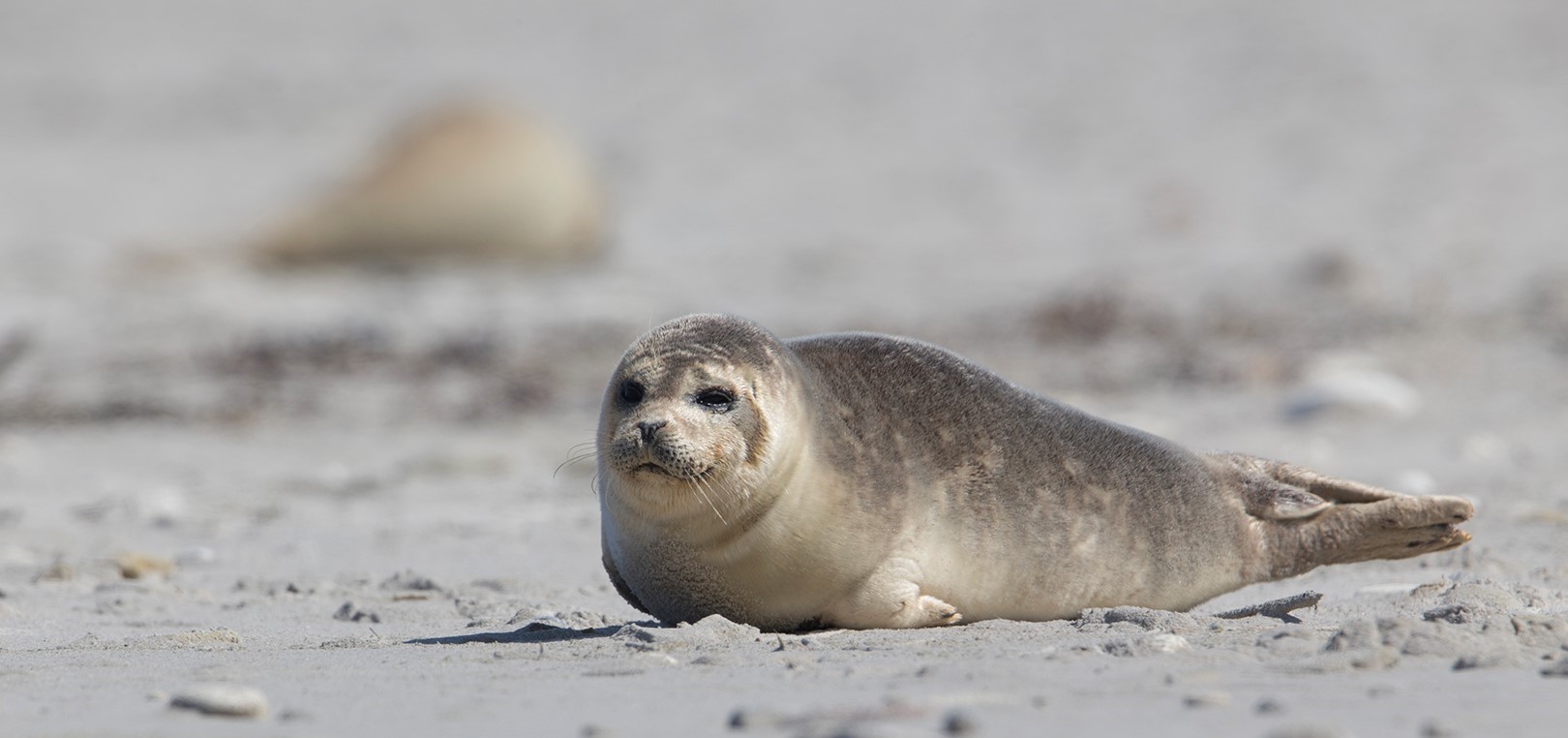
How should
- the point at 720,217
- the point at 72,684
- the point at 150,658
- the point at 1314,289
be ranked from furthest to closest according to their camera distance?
the point at 720,217 < the point at 1314,289 < the point at 150,658 < the point at 72,684

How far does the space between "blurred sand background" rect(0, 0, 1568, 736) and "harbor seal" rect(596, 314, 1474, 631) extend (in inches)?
5.3

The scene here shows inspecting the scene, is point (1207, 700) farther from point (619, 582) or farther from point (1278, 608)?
point (619, 582)

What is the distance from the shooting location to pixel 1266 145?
53.3 feet

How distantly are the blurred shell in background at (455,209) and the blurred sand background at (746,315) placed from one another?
41cm

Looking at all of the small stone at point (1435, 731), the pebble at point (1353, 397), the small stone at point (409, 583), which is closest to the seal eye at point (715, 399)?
the small stone at point (409, 583)

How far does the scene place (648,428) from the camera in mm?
3436

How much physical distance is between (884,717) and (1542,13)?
718 inches

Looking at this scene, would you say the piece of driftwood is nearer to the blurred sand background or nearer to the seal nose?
the blurred sand background

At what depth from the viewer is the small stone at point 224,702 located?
9.00 ft

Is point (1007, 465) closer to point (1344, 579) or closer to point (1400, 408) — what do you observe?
point (1344, 579)

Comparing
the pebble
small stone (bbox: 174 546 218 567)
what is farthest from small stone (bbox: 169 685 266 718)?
the pebble

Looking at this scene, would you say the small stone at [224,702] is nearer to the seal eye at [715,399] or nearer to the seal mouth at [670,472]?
the seal mouth at [670,472]

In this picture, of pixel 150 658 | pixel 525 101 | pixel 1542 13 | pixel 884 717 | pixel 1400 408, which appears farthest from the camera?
pixel 525 101

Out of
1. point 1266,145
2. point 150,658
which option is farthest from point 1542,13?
point 150,658
